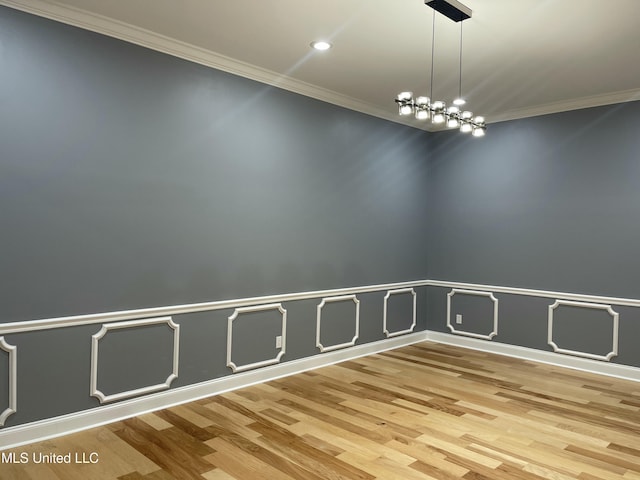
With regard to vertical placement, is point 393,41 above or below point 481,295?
above

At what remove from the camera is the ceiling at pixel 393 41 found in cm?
320

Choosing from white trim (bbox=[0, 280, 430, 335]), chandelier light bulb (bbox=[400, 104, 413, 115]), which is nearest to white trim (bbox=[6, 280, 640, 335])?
white trim (bbox=[0, 280, 430, 335])

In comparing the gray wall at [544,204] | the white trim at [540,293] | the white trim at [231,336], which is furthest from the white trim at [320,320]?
the gray wall at [544,204]

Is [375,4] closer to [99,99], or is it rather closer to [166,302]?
[99,99]

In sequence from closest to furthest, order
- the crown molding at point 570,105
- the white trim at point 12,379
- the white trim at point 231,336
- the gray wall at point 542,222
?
1. the white trim at point 12,379
2. the white trim at point 231,336
3. the crown molding at point 570,105
4. the gray wall at point 542,222

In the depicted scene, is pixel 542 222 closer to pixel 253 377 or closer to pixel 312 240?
pixel 312 240

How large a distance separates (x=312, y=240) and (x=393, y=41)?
201 cm

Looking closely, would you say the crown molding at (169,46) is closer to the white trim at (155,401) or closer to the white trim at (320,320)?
the white trim at (320,320)

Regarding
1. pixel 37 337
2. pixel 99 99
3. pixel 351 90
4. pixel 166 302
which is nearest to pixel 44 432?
pixel 37 337

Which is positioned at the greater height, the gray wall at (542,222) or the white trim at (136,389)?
the gray wall at (542,222)

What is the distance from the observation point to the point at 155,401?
147 inches

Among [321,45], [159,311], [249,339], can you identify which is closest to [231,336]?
[249,339]

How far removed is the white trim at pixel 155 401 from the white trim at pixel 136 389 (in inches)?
1.9

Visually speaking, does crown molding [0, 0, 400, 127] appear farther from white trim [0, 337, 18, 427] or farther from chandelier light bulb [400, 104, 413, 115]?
white trim [0, 337, 18, 427]
